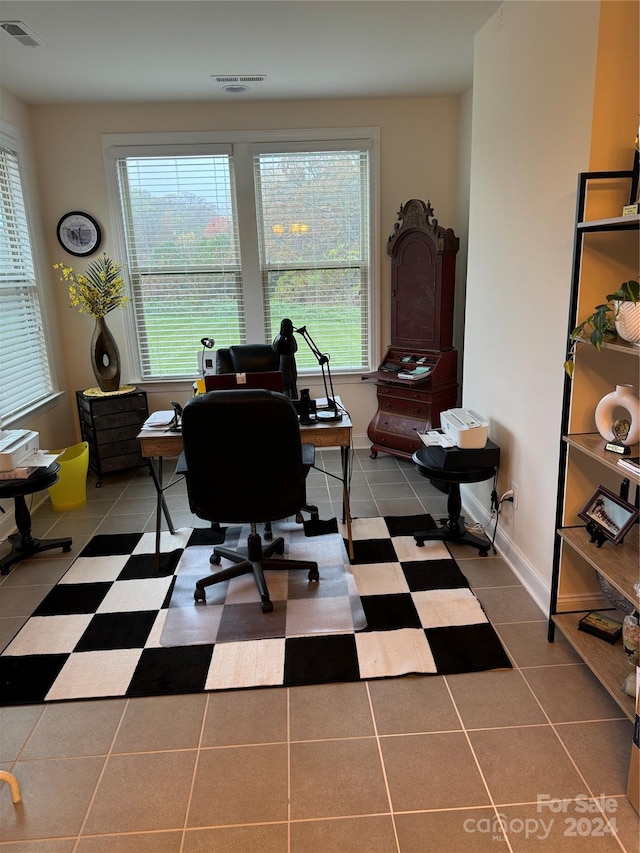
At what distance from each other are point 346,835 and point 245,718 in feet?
1.82

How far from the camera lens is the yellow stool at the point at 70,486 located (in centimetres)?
381

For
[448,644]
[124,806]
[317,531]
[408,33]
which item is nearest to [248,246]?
[408,33]

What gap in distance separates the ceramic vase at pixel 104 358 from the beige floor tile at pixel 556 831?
3739 millimetres

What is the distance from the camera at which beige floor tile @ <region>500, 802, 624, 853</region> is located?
5.08 ft

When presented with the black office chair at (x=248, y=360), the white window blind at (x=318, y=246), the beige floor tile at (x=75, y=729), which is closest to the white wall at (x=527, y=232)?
the black office chair at (x=248, y=360)

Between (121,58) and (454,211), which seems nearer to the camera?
(121,58)

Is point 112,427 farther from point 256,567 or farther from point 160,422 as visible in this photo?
point 256,567

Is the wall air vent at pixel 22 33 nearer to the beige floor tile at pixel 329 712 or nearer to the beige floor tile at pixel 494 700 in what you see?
the beige floor tile at pixel 329 712

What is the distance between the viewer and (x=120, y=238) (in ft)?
14.7

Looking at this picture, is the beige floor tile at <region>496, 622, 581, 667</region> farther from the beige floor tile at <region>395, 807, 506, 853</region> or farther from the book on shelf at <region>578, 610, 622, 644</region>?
the beige floor tile at <region>395, 807, 506, 853</region>

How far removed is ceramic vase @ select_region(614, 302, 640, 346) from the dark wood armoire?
91.7 inches

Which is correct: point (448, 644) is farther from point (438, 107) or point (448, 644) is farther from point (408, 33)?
point (438, 107)

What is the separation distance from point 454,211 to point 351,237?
842 mm

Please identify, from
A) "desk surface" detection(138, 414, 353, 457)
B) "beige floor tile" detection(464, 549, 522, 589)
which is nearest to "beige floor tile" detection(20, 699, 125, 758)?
"desk surface" detection(138, 414, 353, 457)
